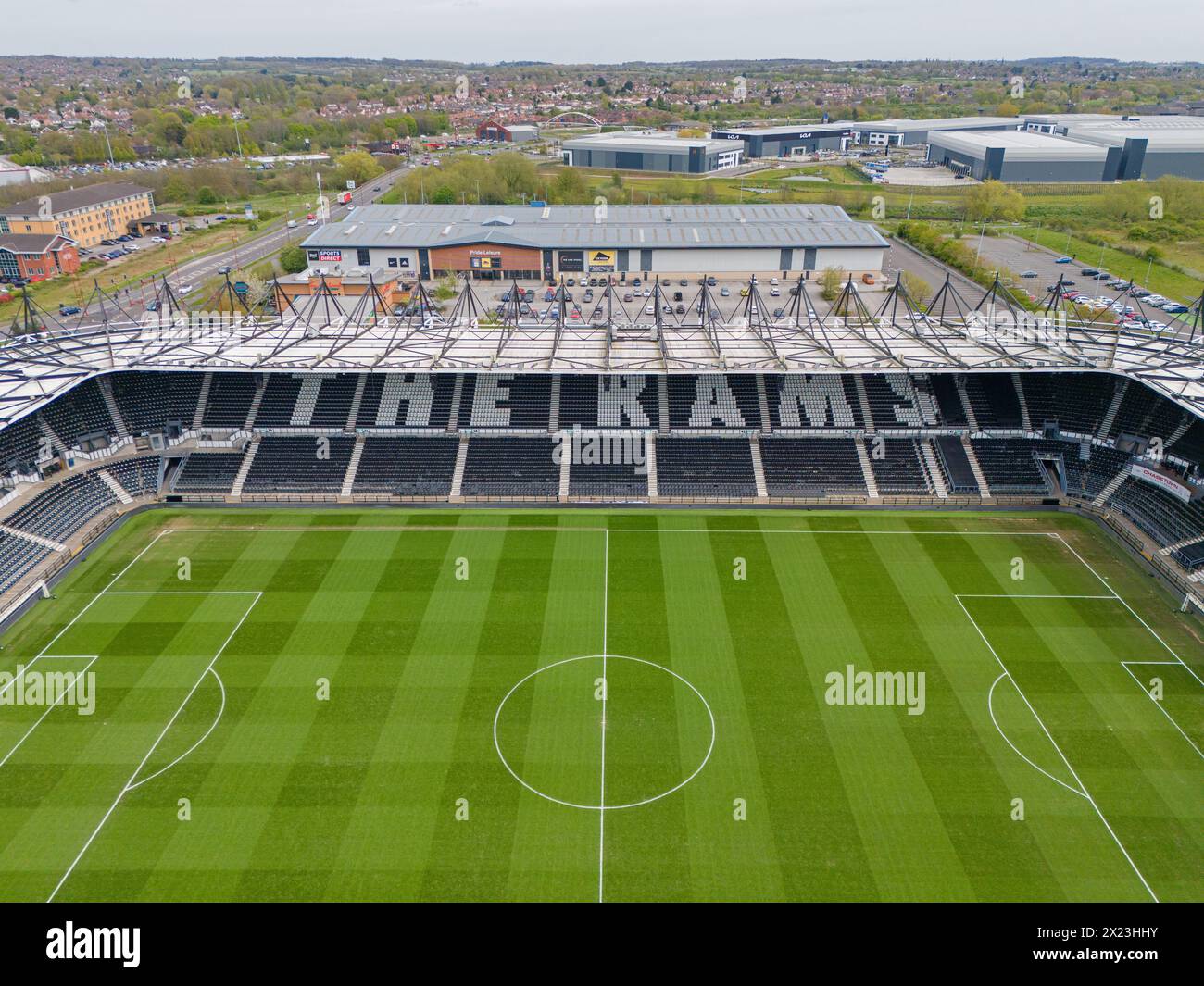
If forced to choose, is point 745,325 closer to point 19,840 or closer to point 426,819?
point 426,819

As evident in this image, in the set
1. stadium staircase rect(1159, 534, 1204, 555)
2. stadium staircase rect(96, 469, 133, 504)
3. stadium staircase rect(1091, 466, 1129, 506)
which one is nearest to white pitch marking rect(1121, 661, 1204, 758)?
stadium staircase rect(1159, 534, 1204, 555)

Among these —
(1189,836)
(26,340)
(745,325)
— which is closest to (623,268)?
(745,325)


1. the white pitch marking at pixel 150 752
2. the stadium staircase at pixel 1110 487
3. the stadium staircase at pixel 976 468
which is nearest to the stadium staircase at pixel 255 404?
the white pitch marking at pixel 150 752

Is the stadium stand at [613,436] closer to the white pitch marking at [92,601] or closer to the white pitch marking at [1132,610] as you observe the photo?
the white pitch marking at [92,601]

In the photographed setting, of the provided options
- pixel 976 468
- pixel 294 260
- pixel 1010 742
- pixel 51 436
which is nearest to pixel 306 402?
pixel 51 436

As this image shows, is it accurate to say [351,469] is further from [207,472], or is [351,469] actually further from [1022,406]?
[1022,406]
